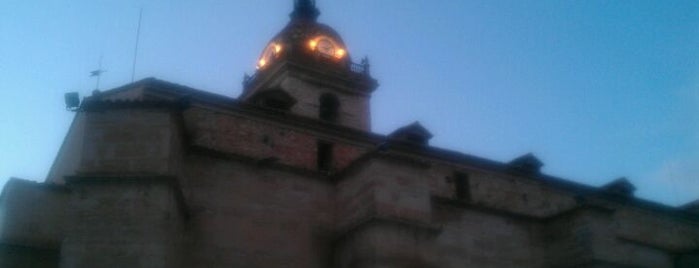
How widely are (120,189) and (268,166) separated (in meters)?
4.60

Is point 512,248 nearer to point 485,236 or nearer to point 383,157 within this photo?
point 485,236

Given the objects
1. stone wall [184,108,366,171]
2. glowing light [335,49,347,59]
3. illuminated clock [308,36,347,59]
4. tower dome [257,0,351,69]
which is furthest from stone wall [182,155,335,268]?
glowing light [335,49,347,59]

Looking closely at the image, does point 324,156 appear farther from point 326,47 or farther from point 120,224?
point 326,47

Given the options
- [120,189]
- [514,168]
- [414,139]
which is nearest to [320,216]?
[414,139]

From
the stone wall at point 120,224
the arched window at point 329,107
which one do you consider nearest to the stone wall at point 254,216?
the stone wall at point 120,224

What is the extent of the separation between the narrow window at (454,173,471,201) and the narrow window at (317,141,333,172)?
12.0 ft

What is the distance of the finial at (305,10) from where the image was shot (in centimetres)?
3011

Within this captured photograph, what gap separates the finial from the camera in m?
30.1

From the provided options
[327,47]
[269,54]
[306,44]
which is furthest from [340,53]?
[269,54]

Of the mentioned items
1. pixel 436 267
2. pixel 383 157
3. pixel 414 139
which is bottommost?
pixel 436 267

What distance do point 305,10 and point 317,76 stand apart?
495 centimetres

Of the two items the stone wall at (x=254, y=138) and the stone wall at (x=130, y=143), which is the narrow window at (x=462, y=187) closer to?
the stone wall at (x=254, y=138)

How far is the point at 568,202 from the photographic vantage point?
22.6m

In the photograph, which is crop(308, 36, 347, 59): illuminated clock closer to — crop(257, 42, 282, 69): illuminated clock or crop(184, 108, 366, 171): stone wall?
crop(257, 42, 282, 69): illuminated clock
